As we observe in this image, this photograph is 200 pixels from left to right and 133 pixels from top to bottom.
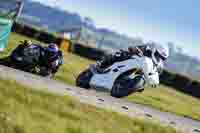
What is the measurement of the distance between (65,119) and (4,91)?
68.9 inches

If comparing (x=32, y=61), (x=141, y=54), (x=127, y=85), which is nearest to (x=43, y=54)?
(x=32, y=61)

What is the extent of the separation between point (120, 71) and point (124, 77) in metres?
0.26

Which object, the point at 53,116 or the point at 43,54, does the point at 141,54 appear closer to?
the point at 43,54

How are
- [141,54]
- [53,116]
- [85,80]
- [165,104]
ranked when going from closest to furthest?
[53,116] < [85,80] < [141,54] < [165,104]

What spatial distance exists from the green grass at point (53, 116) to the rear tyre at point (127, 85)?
170 inches

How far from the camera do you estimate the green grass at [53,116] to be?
26.3ft

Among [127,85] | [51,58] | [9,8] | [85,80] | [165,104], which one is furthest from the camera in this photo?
[9,8]

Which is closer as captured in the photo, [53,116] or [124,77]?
[53,116]

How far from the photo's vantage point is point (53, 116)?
9.22m

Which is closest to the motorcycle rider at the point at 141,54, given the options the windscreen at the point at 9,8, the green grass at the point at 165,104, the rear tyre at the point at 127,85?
the rear tyre at the point at 127,85

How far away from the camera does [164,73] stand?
4153 cm

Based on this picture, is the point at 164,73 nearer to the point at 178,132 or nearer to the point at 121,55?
the point at 121,55

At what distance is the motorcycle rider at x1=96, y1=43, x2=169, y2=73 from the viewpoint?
16438 millimetres

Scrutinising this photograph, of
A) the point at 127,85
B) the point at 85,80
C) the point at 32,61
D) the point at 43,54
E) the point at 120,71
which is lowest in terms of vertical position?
the point at 127,85
